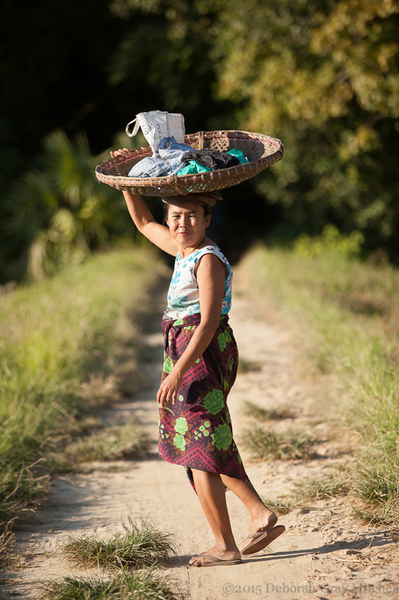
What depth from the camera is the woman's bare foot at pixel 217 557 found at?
2379mm

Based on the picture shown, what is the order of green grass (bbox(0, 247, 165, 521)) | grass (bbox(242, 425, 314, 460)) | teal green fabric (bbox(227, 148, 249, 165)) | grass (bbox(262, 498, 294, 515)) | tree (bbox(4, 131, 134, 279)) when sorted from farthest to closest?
1. tree (bbox(4, 131, 134, 279))
2. grass (bbox(242, 425, 314, 460))
3. green grass (bbox(0, 247, 165, 521))
4. grass (bbox(262, 498, 294, 515))
5. teal green fabric (bbox(227, 148, 249, 165))

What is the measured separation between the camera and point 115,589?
217cm

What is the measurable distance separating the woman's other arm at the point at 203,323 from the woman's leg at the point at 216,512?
0.35m

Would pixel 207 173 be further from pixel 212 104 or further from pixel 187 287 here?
pixel 212 104

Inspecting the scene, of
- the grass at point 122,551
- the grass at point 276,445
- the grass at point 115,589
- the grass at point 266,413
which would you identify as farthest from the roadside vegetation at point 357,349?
the grass at point 115,589

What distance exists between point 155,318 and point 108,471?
4592mm

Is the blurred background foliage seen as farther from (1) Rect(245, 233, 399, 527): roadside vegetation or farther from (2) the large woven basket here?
(2) the large woven basket

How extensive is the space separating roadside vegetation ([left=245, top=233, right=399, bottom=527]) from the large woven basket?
1518mm

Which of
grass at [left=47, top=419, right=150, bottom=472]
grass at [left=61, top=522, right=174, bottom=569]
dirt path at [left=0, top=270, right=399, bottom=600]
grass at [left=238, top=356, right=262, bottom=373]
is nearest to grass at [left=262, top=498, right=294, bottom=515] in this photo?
dirt path at [left=0, top=270, right=399, bottom=600]

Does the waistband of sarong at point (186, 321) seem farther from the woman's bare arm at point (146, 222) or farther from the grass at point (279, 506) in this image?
the grass at point (279, 506)

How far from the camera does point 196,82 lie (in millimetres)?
13984

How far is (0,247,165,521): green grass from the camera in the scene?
3.26 meters

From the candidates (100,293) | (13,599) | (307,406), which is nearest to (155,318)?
(100,293)

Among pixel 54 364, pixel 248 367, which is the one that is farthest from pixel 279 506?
pixel 248 367
